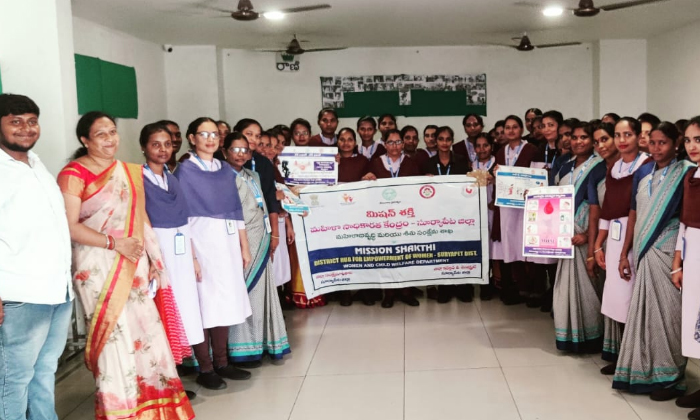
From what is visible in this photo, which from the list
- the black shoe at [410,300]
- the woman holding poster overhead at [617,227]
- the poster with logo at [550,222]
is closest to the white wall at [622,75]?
the black shoe at [410,300]

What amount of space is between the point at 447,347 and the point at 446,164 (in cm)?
164

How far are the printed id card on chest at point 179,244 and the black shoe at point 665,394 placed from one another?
2.45 meters

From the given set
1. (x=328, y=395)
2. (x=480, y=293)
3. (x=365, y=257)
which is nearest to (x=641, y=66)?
(x=480, y=293)

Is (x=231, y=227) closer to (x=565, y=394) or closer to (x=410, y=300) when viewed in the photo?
(x=565, y=394)

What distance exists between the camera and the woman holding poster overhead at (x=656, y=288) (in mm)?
2941

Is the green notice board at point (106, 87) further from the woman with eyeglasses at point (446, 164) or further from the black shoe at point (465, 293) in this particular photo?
the black shoe at point (465, 293)

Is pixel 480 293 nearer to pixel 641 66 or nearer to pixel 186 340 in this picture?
pixel 186 340

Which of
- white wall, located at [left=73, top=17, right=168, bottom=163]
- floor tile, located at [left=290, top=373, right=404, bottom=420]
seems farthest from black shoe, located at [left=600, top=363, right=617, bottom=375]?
white wall, located at [left=73, top=17, right=168, bottom=163]

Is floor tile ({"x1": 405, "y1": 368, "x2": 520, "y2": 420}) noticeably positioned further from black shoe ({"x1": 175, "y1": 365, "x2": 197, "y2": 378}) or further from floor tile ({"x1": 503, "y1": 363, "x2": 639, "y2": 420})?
black shoe ({"x1": 175, "y1": 365, "x2": 197, "y2": 378})

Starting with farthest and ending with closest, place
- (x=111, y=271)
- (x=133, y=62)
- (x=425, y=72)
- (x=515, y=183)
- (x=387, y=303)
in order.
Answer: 1. (x=425, y=72)
2. (x=133, y=62)
3. (x=387, y=303)
4. (x=515, y=183)
5. (x=111, y=271)

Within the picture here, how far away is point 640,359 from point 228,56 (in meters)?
7.33

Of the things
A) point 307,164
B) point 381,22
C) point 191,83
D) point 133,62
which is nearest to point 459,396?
point 307,164

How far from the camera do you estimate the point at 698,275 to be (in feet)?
9.03

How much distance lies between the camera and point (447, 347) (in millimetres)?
3932
